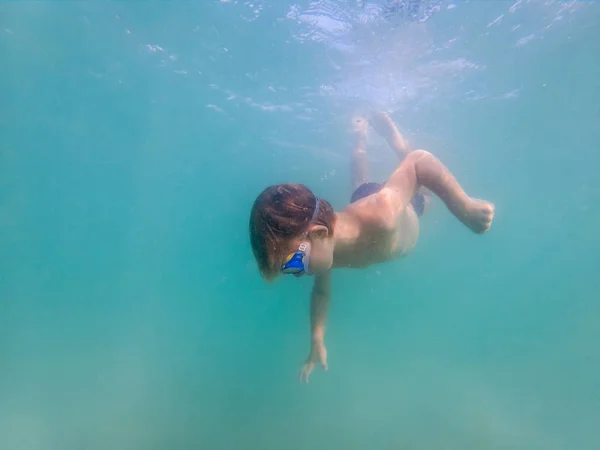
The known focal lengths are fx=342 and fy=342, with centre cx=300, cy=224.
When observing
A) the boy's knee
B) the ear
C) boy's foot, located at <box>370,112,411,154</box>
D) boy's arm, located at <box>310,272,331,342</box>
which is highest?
boy's foot, located at <box>370,112,411,154</box>

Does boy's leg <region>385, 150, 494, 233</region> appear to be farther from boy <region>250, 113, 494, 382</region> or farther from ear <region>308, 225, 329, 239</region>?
ear <region>308, 225, 329, 239</region>

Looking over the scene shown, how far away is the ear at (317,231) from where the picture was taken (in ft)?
8.44

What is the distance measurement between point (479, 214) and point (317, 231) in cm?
155

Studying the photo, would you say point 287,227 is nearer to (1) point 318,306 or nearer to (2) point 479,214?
(2) point 479,214

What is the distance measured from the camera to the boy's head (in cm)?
247

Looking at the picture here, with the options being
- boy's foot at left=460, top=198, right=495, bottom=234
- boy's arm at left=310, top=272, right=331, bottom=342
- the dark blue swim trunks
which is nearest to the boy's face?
boy's foot at left=460, top=198, right=495, bottom=234

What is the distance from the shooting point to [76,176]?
32.2 meters

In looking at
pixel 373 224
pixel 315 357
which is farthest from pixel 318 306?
pixel 373 224

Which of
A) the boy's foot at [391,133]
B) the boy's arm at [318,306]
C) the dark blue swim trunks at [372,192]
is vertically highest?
the boy's foot at [391,133]

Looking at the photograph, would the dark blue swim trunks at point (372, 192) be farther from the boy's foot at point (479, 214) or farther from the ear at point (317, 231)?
the ear at point (317, 231)

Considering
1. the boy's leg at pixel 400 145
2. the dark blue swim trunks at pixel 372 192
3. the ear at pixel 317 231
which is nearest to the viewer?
the ear at pixel 317 231

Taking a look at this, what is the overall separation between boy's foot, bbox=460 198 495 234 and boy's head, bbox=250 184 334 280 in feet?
4.51

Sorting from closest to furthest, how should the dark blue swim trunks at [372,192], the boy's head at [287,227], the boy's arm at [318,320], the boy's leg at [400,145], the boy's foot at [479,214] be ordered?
the boy's head at [287,227], the boy's foot at [479,214], the boy's arm at [318,320], the dark blue swim trunks at [372,192], the boy's leg at [400,145]

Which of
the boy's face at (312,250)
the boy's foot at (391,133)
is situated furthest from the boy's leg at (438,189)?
the boy's foot at (391,133)
